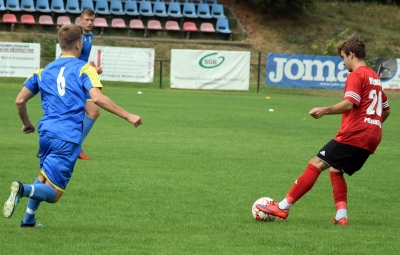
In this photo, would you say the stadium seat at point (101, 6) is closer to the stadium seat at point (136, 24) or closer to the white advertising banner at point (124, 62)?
the stadium seat at point (136, 24)

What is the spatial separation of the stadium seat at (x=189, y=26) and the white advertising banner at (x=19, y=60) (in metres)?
15.2

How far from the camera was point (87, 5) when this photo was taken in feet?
135

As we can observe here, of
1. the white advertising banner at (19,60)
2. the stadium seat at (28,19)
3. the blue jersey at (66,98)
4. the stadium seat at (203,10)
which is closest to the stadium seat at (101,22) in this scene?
the stadium seat at (28,19)

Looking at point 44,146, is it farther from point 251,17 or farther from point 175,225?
point 251,17

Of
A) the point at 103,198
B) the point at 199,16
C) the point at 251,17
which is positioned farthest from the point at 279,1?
the point at 103,198

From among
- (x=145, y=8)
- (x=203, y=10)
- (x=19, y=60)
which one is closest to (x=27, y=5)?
(x=145, y=8)

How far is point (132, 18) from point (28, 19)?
578 cm

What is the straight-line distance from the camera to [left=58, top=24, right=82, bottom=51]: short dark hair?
596cm

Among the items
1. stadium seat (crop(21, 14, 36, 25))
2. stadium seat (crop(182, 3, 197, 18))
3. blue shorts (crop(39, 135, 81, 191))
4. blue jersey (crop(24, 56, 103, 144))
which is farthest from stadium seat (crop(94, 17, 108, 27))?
blue shorts (crop(39, 135, 81, 191))

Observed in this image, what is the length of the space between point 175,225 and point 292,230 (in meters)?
1.03

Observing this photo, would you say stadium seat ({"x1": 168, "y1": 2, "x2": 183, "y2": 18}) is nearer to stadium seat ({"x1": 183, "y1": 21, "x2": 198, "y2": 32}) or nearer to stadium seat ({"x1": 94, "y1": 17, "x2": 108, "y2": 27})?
stadium seat ({"x1": 183, "y1": 21, "x2": 198, "y2": 32})

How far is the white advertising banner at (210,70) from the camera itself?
2739 centimetres

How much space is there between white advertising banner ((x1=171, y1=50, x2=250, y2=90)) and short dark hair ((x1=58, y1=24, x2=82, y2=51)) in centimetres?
2126

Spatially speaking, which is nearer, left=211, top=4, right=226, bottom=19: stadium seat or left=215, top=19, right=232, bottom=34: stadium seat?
left=215, top=19, right=232, bottom=34: stadium seat
